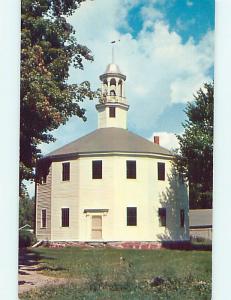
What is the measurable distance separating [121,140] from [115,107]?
0.86 ft

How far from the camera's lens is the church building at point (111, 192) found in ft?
18.6

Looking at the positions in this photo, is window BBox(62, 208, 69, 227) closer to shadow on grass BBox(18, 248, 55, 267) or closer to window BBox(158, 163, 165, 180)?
shadow on grass BBox(18, 248, 55, 267)

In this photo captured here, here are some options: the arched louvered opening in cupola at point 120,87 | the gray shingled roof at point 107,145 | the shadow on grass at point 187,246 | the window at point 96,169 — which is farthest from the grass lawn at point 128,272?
the arched louvered opening in cupola at point 120,87

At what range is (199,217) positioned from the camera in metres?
5.66

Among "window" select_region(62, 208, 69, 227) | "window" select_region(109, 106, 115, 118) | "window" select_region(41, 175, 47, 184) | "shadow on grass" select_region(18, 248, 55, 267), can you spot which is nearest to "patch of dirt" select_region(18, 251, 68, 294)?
"shadow on grass" select_region(18, 248, 55, 267)

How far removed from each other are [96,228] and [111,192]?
11.8 inches

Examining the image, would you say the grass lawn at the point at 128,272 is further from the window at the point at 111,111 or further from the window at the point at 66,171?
the window at the point at 111,111

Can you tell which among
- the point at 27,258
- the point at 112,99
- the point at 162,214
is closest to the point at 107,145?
the point at 112,99

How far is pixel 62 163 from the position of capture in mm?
5699

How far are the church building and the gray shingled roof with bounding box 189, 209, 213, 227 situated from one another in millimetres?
50

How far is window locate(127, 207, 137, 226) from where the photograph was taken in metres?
5.65

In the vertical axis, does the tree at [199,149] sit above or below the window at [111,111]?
below

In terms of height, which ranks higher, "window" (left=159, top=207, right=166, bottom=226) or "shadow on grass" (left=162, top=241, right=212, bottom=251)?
"window" (left=159, top=207, right=166, bottom=226)

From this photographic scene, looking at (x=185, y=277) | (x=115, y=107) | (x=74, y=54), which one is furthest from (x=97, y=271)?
(x=74, y=54)
